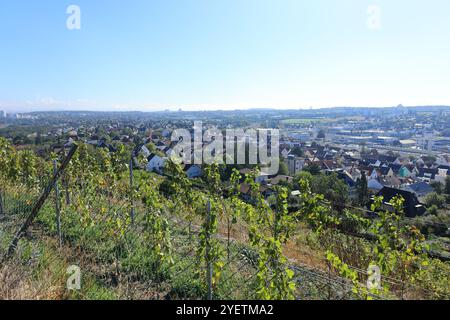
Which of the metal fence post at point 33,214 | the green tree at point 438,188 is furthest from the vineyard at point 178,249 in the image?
the green tree at point 438,188

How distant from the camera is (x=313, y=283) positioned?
11.7 feet

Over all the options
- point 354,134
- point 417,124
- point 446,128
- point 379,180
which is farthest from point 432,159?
point 417,124

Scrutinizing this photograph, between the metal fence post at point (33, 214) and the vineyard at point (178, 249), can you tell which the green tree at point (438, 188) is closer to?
the vineyard at point (178, 249)

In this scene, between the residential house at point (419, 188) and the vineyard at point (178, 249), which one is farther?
the residential house at point (419, 188)

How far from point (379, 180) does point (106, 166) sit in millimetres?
37637

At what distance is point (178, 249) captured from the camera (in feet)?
14.0

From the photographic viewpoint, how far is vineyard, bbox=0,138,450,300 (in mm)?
2854

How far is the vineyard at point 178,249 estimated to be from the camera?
2854 millimetres

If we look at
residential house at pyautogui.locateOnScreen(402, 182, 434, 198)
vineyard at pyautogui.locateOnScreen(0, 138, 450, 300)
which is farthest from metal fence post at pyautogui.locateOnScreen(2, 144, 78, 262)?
residential house at pyautogui.locateOnScreen(402, 182, 434, 198)

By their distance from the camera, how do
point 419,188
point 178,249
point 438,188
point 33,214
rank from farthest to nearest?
point 419,188
point 438,188
point 178,249
point 33,214

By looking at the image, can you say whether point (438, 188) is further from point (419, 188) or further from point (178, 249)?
point (178, 249)

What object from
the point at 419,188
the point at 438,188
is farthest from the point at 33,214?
the point at 419,188

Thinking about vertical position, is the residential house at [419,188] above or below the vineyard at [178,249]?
below

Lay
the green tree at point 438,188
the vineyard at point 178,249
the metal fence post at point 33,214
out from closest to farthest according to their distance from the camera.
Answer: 1. the vineyard at point 178,249
2. the metal fence post at point 33,214
3. the green tree at point 438,188
